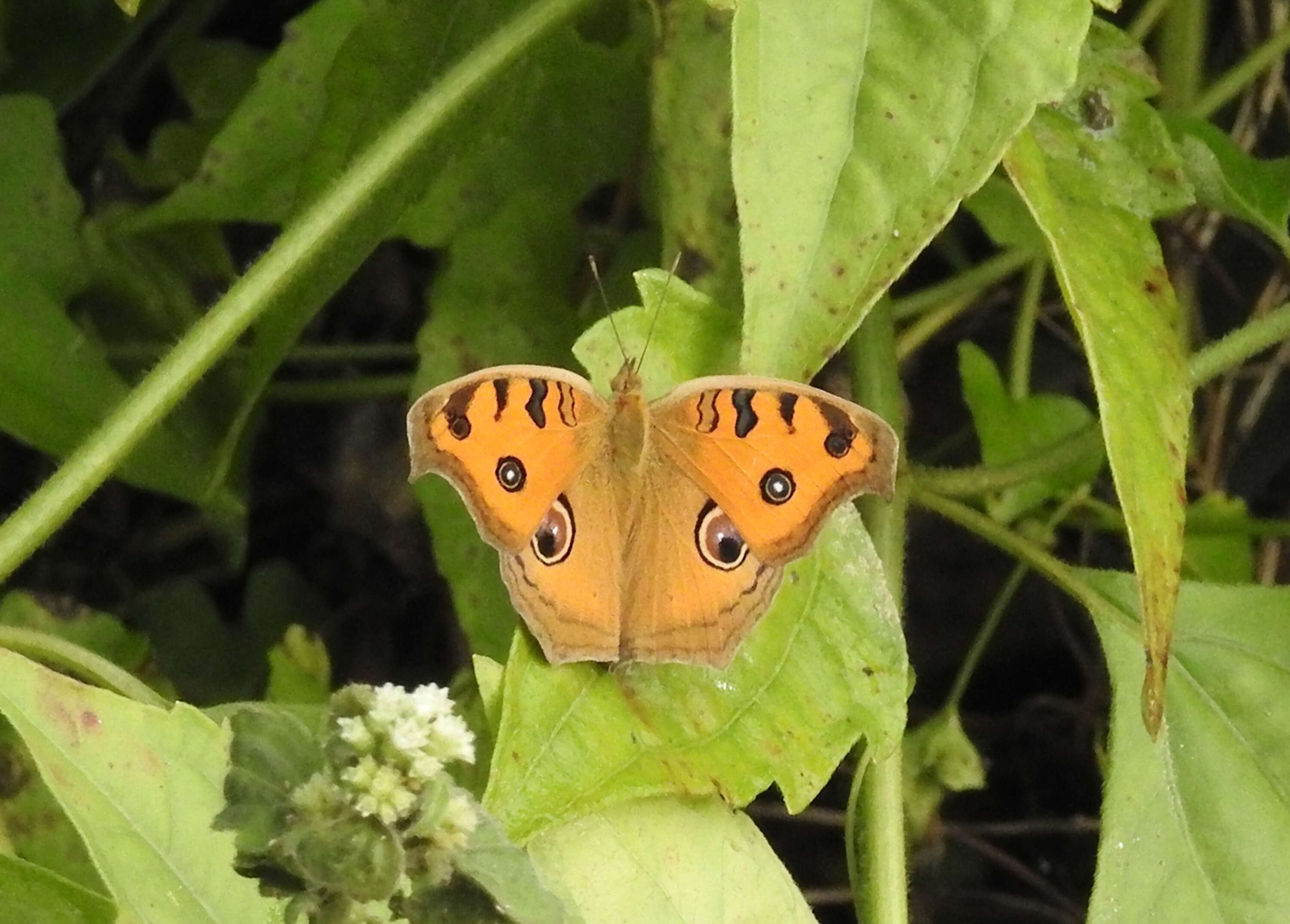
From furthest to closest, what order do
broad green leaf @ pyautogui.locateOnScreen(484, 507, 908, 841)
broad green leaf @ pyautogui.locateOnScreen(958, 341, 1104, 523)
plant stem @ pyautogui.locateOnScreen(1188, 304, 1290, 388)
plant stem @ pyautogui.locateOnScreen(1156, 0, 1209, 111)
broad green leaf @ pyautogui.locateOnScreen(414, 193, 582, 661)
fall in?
plant stem @ pyautogui.locateOnScreen(1156, 0, 1209, 111), broad green leaf @ pyautogui.locateOnScreen(958, 341, 1104, 523), broad green leaf @ pyautogui.locateOnScreen(414, 193, 582, 661), plant stem @ pyautogui.locateOnScreen(1188, 304, 1290, 388), broad green leaf @ pyautogui.locateOnScreen(484, 507, 908, 841)

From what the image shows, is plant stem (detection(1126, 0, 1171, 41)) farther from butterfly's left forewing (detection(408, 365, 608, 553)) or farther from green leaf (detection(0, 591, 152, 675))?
green leaf (detection(0, 591, 152, 675))

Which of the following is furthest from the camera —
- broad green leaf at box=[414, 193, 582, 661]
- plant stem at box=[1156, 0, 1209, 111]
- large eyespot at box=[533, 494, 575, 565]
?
plant stem at box=[1156, 0, 1209, 111]

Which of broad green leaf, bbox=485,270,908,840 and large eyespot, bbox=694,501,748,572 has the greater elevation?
large eyespot, bbox=694,501,748,572

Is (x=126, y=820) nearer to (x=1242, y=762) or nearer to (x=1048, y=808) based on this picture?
(x=1242, y=762)

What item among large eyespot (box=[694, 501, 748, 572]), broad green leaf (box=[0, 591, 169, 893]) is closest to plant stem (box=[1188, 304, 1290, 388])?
large eyespot (box=[694, 501, 748, 572])

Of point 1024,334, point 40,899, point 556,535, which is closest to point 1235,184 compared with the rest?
point 1024,334

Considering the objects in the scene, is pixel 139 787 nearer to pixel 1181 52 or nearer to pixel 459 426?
pixel 459 426

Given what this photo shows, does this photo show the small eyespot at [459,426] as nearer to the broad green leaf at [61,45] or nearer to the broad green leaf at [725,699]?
the broad green leaf at [725,699]
